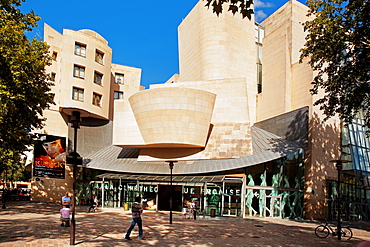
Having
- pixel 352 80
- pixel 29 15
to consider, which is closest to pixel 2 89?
pixel 29 15

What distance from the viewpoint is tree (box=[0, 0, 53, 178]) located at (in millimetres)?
18938

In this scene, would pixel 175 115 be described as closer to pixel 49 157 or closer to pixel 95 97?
pixel 95 97

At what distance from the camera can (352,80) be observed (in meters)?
20.2

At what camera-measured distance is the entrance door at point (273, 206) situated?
29.2m

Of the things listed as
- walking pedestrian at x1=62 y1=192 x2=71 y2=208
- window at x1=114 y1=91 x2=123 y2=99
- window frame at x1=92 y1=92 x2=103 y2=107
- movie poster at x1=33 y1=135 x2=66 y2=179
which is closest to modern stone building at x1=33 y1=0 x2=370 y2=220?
window frame at x1=92 y1=92 x2=103 y2=107

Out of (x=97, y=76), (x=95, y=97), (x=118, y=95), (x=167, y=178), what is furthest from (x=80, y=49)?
(x=167, y=178)

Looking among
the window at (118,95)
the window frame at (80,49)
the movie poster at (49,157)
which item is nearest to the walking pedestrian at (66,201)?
the movie poster at (49,157)

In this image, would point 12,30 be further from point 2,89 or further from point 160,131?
point 160,131

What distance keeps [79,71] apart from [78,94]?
2.74m

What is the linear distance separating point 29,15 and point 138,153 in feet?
56.4

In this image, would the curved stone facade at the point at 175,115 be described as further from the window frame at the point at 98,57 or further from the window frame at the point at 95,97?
the window frame at the point at 98,57

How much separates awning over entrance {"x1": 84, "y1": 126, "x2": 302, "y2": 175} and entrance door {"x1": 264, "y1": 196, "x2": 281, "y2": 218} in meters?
4.14

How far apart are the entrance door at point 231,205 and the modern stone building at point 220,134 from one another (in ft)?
0.39

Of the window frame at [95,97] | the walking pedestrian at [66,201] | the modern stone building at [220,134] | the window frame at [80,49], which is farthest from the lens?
the window frame at [95,97]
